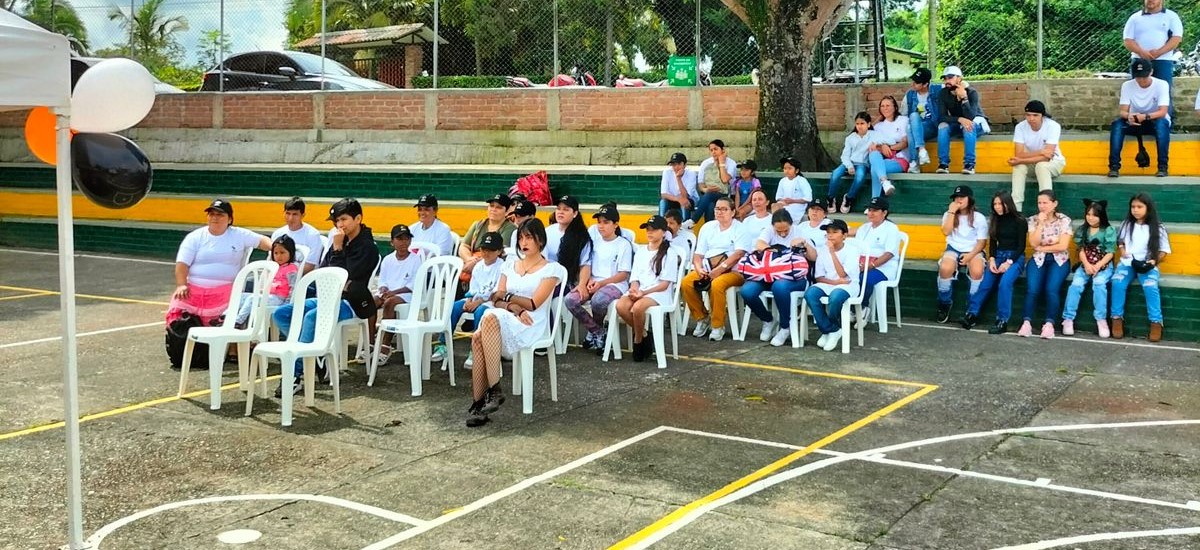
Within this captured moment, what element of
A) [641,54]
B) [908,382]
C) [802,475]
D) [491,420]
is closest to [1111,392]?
[908,382]

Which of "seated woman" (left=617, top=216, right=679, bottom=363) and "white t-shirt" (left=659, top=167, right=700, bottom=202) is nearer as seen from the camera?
"seated woman" (left=617, top=216, right=679, bottom=363)

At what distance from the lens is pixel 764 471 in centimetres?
657

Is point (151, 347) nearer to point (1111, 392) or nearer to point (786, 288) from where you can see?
point (786, 288)

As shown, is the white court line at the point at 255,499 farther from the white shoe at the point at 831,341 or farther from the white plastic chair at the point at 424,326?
the white shoe at the point at 831,341

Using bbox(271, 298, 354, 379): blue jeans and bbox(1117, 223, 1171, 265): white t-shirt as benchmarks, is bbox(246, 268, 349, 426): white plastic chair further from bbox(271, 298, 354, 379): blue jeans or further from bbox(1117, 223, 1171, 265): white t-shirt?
bbox(1117, 223, 1171, 265): white t-shirt

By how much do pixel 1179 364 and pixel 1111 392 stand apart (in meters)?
1.50

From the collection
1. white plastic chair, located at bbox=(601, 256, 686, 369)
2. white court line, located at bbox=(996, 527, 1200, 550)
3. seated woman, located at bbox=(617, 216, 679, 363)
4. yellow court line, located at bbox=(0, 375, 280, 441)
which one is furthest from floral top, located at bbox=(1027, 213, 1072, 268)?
yellow court line, located at bbox=(0, 375, 280, 441)

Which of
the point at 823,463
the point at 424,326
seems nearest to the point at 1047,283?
the point at 823,463

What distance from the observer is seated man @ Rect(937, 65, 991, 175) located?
13.2 meters

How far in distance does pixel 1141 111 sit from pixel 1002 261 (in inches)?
101

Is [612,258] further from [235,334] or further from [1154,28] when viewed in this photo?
[1154,28]

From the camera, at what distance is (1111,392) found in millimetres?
8602

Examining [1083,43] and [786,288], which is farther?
[1083,43]

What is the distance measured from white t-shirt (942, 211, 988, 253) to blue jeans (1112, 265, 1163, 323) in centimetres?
126
